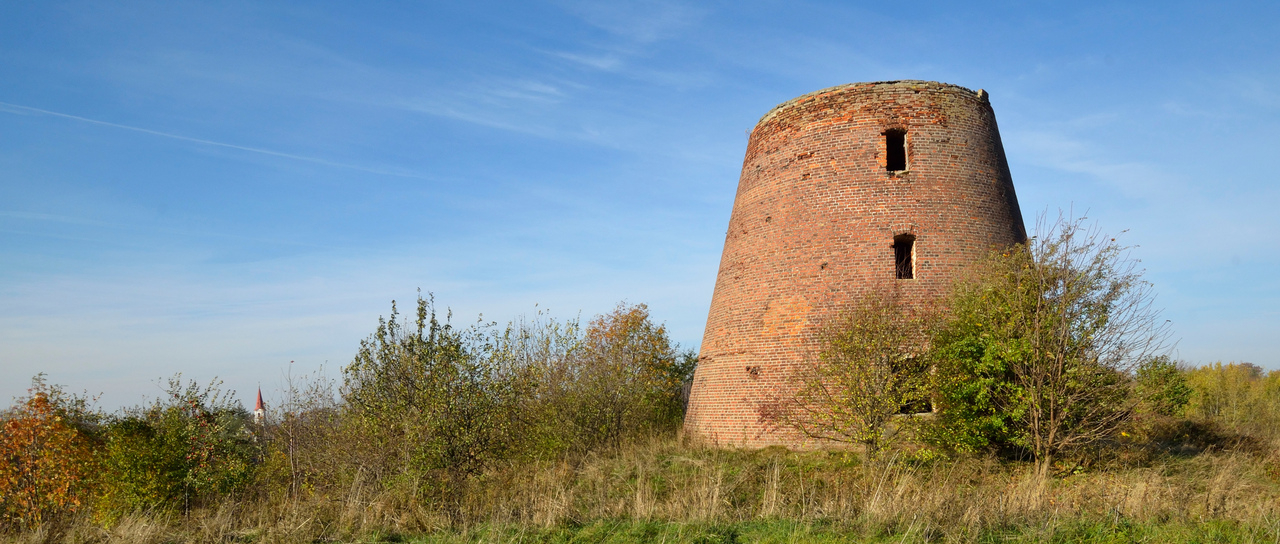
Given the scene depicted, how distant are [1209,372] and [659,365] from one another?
24.7m

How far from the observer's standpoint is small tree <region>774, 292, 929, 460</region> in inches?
451

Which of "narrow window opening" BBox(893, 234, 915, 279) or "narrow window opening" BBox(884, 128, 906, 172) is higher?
"narrow window opening" BBox(884, 128, 906, 172)

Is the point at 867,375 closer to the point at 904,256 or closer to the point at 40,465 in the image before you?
the point at 904,256

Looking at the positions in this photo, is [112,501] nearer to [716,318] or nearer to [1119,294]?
[716,318]

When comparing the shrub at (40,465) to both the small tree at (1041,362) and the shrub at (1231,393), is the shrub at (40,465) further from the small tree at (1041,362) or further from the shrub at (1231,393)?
the shrub at (1231,393)

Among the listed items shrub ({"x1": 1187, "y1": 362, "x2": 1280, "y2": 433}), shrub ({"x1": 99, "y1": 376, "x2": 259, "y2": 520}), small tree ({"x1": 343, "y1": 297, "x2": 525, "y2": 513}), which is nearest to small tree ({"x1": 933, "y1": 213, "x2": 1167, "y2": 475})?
small tree ({"x1": 343, "y1": 297, "x2": 525, "y2": 513})

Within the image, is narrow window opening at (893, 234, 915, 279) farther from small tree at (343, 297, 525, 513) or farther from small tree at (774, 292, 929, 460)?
small tree at (343, 297, 525, 513)

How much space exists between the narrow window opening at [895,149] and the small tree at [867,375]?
10.2 feet

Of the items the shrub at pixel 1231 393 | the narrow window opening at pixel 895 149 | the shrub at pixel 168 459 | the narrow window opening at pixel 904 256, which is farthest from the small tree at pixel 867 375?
the shrub at pixel 1231 393

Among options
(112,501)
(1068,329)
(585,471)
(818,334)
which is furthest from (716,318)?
(112,501)

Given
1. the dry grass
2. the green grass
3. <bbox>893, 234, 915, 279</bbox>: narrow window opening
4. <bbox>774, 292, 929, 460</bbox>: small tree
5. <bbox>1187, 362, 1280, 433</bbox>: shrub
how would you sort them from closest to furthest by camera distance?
the green grass
the dry grass
<bbox>774, 292, 929, 460</bbox>: small tree
<bbox>893, 234, 915, 279</bbox>: narrow window opening
<bbox>1187, 362, 1280, 433</bbox>: shrub

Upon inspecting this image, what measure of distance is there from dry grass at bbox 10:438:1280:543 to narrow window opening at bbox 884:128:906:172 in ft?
18.9

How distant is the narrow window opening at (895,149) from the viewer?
13.9 metres

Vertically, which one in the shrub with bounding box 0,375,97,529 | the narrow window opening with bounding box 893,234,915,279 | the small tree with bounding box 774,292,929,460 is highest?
the narrow window opening with bounding box 893,234,915,279
